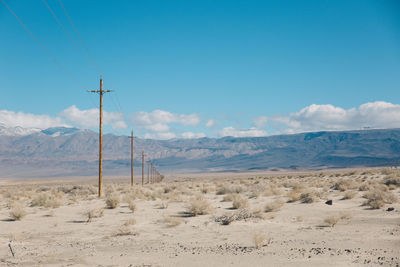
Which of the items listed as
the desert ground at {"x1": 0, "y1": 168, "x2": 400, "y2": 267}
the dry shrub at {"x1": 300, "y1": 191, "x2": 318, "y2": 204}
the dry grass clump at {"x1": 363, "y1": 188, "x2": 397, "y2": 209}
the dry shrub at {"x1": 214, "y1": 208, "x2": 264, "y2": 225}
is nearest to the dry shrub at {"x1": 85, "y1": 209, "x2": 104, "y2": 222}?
the desert ground at {"x1": 0, "y1": 168, "x2": 400, "y2": 267}

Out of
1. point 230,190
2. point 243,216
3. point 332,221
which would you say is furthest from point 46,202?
point 332,221

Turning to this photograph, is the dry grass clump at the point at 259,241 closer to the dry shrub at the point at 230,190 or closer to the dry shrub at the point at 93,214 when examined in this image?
the dry shrub at the point at 93,214

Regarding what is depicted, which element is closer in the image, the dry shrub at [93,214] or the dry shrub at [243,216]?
the dry shrub at [243,216]

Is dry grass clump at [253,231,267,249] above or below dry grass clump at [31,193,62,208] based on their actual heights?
above

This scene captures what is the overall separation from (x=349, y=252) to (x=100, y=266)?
610cm

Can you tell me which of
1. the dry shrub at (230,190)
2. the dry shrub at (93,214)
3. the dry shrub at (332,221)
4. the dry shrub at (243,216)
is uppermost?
the dry shrub at (332,221)

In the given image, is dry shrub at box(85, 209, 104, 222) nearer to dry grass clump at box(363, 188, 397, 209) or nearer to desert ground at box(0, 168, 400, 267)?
desert ground at box(0, 168, 400, 267)

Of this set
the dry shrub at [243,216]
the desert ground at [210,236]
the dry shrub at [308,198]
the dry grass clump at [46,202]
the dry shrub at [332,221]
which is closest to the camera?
the desert ground at [210,236]

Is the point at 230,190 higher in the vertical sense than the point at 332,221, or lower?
lower

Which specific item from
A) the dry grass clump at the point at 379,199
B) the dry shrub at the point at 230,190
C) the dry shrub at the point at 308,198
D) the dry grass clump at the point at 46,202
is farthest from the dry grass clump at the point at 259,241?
the dry shrub at the point at 230,190

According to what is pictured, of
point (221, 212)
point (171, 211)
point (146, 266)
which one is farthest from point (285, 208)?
point (146, 266)

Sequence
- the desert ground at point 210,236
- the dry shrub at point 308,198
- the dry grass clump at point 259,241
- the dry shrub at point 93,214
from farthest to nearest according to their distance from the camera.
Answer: the dry shrub at point 308,198 < the dry shrub at point 93,214 < the dry grass clump at point 259,241 < the desert ground at point 210,236

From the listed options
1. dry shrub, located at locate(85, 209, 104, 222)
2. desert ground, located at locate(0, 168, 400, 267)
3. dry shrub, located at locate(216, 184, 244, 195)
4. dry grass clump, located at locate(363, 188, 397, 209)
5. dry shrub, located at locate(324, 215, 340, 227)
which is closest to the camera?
desert ground, located at locate(0, 168, 400, 267)

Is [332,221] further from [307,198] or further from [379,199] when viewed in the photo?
[307,198]
